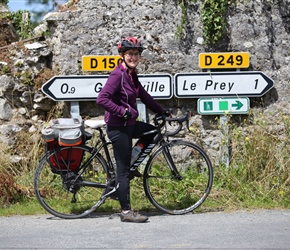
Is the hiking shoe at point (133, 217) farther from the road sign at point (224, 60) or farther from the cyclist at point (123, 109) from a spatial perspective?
the road sign at point (224, 60)

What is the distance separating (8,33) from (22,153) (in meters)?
2.15

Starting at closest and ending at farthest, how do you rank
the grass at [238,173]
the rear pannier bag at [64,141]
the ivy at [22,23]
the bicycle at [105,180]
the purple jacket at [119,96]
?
the purple jacket at [119,96] → the rear pannier bag at [64,141] → the bicycle at [105,180] → the grass at [238,173] → the ivy at [22,23]

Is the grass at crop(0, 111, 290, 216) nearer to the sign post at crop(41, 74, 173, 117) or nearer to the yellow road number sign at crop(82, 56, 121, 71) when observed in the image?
the sign post at crop(41, 74, 173, 117)

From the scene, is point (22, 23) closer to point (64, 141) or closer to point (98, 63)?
point (98, 63)

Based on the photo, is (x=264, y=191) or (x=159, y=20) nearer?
(x=264, y=191)

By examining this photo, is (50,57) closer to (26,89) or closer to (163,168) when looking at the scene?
(26,89)

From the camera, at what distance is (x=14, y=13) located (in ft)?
34.3

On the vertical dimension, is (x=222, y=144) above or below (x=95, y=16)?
below

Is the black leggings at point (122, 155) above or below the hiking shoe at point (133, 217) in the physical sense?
above

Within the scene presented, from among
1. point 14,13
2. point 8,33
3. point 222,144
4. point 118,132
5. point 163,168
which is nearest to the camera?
point 118,132

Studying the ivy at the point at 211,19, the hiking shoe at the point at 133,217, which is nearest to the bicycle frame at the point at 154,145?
the hiking shoe at the point at 133,217

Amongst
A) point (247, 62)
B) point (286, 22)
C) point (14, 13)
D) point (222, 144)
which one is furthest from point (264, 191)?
point (14, 13)

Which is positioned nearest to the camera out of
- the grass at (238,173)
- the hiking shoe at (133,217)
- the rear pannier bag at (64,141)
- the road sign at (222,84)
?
the hiking shoe at (133,217)

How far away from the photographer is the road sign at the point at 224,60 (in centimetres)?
816
